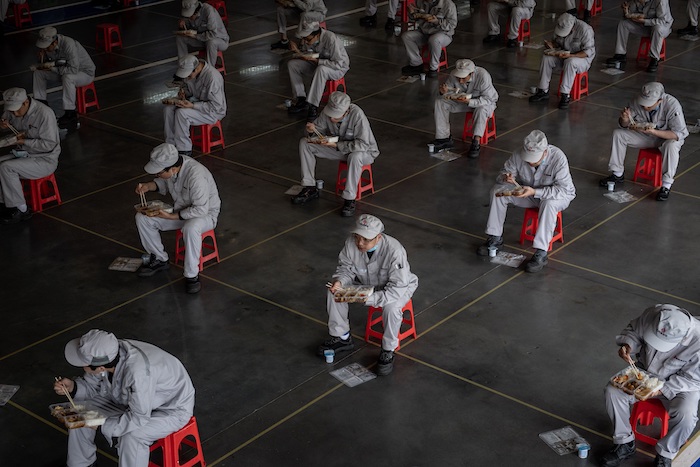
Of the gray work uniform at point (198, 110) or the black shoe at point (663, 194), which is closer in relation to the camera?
the black shoe at point (663, 194)

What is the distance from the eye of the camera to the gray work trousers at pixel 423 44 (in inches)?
615

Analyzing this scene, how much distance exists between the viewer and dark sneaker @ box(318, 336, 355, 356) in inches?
321

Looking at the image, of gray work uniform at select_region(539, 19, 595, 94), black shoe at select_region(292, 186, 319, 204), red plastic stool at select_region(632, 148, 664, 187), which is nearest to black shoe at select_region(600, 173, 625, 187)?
red plastic stool at select_region(632, 148, 664, 187)

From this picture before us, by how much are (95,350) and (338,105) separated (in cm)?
527

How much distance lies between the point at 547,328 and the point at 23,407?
479 centimetres

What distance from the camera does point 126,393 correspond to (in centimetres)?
634

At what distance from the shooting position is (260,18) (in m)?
20.0

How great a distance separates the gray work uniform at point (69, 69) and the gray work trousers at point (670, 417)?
10084mm

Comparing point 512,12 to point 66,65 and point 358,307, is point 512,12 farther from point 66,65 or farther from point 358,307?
point 358,307

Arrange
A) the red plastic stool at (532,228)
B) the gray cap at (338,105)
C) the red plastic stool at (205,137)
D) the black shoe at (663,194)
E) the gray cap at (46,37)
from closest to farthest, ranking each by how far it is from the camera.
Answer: the red plastic stool at (532,228) → the gray cap at (338,105) → the black shoe at (663,194) → the red plastic stool at (205,137) → the gray cap at (46,37)

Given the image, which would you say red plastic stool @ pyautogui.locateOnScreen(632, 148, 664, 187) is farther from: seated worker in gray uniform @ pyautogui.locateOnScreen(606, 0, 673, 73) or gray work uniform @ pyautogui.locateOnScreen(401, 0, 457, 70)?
gray work uniform @ pyautogui.locateOnScreen(401, 0, 457, 70)

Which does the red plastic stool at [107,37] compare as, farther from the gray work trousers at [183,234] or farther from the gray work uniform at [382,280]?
the gray work uniform at [382,280]

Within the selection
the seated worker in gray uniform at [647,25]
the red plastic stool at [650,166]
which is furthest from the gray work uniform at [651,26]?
the red plastic stool at [650,166]

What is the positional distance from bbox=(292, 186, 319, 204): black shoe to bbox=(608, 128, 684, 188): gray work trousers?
3.77 metres
